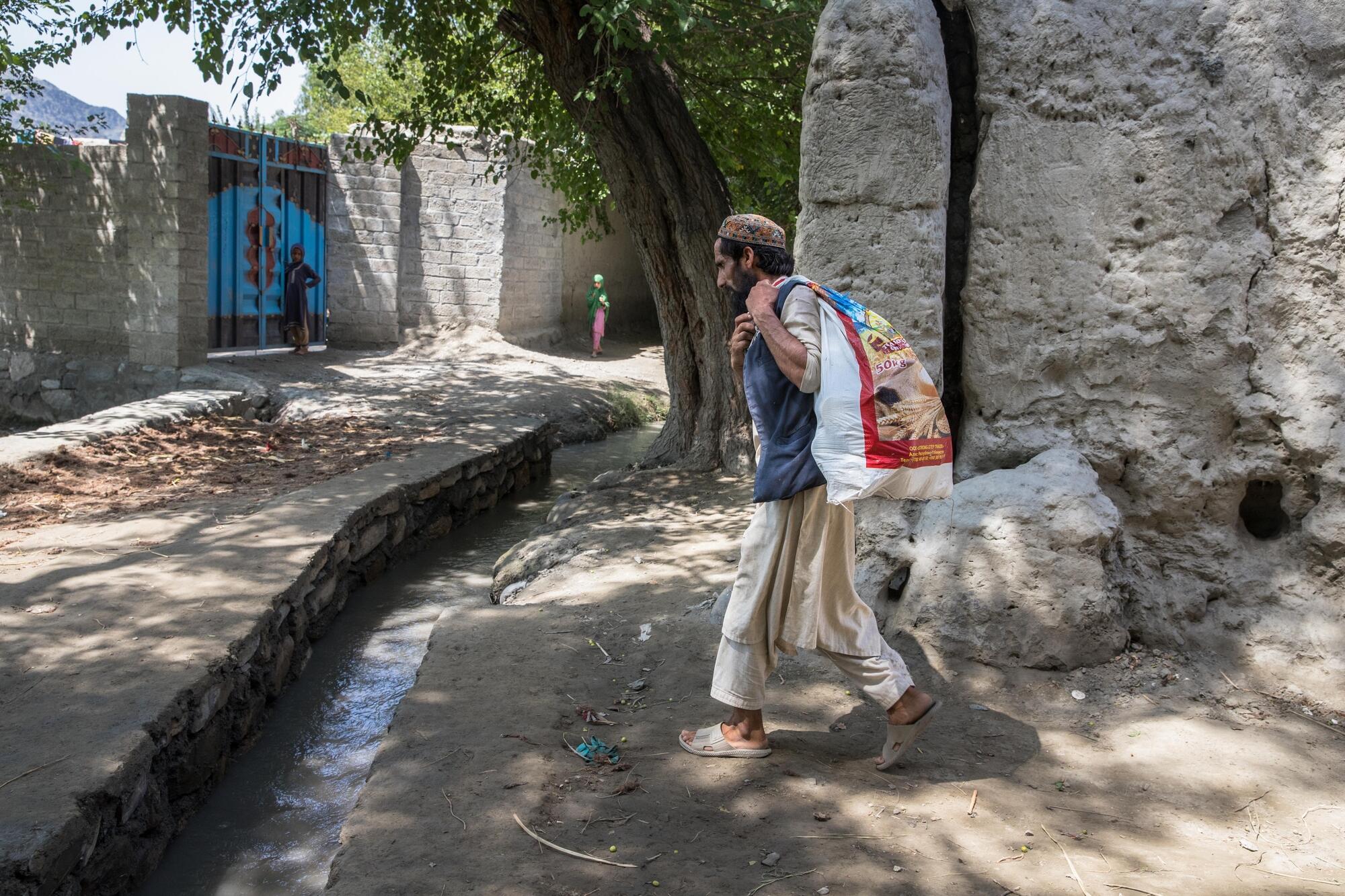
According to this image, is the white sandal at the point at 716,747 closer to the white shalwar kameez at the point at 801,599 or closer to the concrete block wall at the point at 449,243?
the white shalwar kameez at the point at 801,599

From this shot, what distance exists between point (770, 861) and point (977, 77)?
3.23m

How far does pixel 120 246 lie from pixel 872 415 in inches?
426

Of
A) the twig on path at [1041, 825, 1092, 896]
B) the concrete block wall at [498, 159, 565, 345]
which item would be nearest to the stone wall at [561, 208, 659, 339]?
the concrete block wall at [498, 159, 565, 345]

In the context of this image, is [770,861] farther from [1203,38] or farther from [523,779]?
[1203,38]

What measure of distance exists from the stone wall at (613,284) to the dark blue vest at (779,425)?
1579 centimetres

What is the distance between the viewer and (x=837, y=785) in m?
3.28

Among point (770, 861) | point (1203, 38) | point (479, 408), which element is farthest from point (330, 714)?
point (479, 408)

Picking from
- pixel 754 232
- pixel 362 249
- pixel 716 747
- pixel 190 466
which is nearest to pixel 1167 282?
pixel 754 232

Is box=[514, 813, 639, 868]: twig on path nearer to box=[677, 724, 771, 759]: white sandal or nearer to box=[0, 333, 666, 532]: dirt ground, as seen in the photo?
box=[677, 724, 771, 759]: white sandal

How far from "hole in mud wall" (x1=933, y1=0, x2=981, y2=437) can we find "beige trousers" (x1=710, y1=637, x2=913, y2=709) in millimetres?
1617

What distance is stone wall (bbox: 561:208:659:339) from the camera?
1920 cm

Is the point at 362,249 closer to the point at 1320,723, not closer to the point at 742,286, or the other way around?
the point at 742,286

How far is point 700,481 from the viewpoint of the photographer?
327 inches

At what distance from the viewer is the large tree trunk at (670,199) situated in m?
7.93
